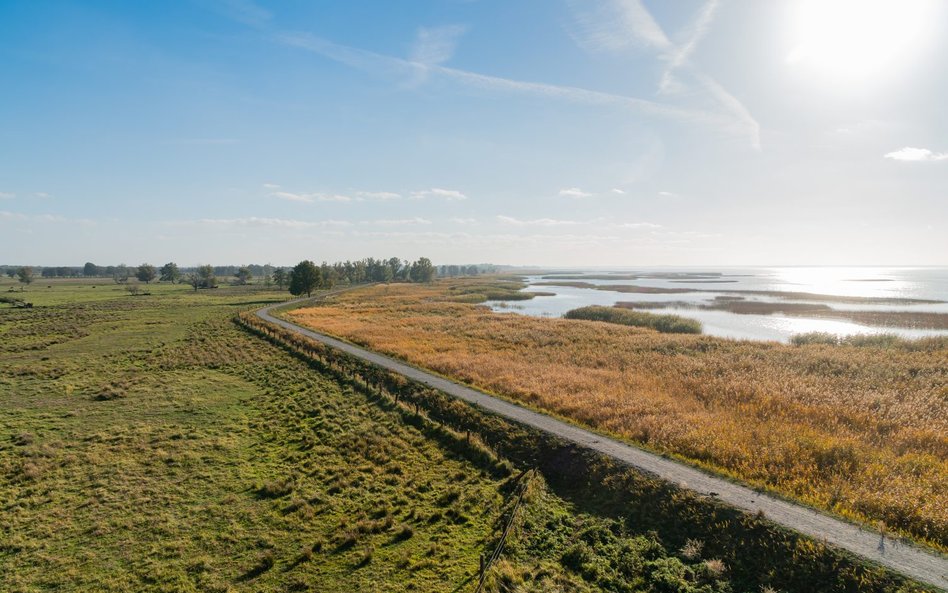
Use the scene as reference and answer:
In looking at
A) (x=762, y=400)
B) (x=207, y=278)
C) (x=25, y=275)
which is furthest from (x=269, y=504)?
(x=25, y=275)

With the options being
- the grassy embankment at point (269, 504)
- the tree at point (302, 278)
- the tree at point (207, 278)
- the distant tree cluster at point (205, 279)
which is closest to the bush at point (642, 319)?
the grassy embankment at point (269, 504)

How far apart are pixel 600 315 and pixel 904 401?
157 ft

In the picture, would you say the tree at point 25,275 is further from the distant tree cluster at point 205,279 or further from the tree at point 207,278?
the tree at point 207,278

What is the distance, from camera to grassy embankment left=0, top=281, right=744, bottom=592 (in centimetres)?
1144

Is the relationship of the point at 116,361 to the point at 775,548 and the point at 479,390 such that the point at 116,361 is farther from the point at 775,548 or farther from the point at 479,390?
the point at 775,548

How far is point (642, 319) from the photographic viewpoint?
6375 cm

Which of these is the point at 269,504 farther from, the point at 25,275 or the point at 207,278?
the point at 25,275

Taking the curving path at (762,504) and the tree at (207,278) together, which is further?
the tree at (207,278)

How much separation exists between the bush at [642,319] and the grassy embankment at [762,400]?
8596 millimetres

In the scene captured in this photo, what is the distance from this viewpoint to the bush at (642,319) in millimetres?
57125

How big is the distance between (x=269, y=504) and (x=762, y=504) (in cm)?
1745

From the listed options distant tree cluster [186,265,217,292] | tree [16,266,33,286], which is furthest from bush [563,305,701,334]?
tree [16,266,33,286]

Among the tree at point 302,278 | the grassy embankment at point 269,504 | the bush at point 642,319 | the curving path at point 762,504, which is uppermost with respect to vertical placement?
the tree at point 302,278

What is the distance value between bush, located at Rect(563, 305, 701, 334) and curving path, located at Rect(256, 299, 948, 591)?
138ft
